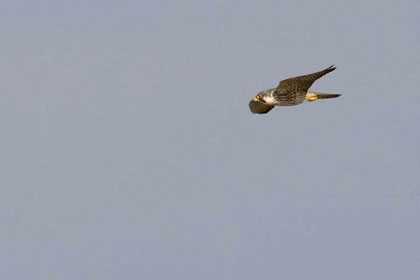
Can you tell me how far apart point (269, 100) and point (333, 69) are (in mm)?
7192

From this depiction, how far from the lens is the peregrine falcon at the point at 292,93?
81037 mm

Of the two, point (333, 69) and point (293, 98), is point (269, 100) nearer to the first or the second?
point (293, 98)

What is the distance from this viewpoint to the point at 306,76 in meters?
80.5

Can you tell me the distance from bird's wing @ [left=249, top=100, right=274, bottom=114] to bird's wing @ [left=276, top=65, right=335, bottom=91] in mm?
4928

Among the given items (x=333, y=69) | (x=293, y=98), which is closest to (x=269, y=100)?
(x=293, y=98)

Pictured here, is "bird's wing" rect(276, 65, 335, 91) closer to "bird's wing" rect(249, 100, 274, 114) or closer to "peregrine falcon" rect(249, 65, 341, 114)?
"peregrine falcon" rect(249, 65, 341, 114)

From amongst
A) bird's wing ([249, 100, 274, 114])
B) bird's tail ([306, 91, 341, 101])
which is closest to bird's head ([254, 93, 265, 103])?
bird's wing ([249, 100, 274, 114])

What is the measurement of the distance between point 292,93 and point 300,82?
4.96 ft

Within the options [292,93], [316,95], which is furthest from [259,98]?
[316,95]

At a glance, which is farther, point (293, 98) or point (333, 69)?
point (293, 98)

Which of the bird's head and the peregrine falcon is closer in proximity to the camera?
the peregrine falcon

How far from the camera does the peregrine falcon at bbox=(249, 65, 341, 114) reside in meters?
81.0

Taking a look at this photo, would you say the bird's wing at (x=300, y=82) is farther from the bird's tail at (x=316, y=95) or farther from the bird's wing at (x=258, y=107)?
the bird's wing at (x=258, y=107)

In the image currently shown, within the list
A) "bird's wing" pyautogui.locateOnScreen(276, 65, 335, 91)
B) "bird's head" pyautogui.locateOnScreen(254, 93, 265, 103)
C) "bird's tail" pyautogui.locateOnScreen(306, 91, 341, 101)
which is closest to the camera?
"bird's wing" pyautogui.locateOnScreen(276, 65, 335, 91)
